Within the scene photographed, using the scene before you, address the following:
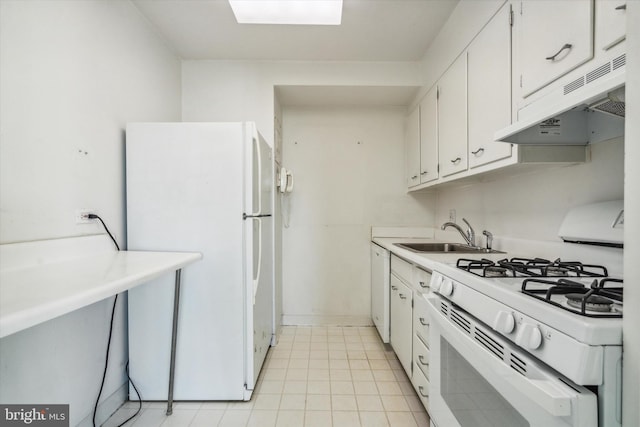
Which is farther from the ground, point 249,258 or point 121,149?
point 121,149

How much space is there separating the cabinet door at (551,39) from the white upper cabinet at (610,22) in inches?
0.9

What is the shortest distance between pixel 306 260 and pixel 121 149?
1.88 meters

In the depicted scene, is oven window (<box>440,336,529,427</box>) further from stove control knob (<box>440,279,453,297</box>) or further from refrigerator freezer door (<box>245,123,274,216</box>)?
refrigerator freezer door (<box>245,123,274,216</box>)

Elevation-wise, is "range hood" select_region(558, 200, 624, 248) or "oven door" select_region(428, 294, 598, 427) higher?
"range hood" select_region(558, 200, 624, 248)

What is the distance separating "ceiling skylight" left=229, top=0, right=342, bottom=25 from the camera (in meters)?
1.83

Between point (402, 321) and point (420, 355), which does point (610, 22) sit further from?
point (402, 321)

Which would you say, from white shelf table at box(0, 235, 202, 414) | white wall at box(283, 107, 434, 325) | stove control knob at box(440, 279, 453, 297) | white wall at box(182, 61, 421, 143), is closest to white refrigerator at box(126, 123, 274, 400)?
white shelf table at box(0, 235, 202, 414)

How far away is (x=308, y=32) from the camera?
2.17 metres

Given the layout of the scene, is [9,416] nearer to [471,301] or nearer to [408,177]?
[471,301]

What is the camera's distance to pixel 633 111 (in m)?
0.56

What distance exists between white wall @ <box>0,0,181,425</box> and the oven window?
67.1 inches

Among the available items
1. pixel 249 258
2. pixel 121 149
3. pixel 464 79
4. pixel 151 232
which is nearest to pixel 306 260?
pixel 249 258

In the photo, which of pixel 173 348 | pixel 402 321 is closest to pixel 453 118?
pixel 402 321

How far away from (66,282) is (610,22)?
1818 millimetres
